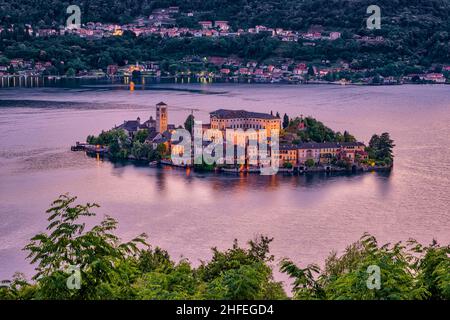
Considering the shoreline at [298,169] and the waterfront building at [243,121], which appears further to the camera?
the waterfront building at [243,121]

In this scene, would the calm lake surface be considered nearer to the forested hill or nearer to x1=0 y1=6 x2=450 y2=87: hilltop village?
x1=0 y1=6 x2=450 y2=87: hilltop village

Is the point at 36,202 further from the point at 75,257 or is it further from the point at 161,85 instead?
the point at 161,85

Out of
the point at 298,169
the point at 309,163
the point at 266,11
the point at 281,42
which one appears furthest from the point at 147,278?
the point at 266,11

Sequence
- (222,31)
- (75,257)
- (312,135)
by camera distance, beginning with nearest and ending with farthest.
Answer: (75,257) < (312,135) < (222,31)

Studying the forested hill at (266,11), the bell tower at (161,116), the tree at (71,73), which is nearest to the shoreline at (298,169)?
the bell tower at (161,116)

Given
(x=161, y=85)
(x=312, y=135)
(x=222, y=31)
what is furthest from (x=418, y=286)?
(x=222, y=31)

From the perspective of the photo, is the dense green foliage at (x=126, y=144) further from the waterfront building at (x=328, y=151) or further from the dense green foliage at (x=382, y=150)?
the dense green foliage at (x=382, y=150)
